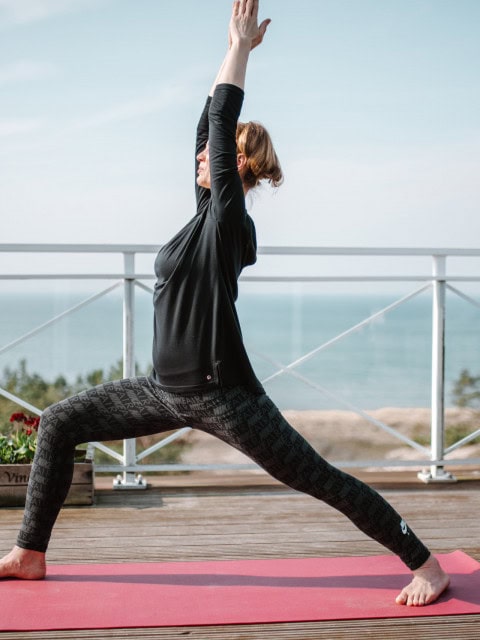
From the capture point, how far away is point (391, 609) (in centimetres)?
224

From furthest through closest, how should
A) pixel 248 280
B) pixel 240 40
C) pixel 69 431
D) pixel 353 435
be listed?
pixel 353 435 < pixel 248 280 < pixel 69 431 < pixel 240 40

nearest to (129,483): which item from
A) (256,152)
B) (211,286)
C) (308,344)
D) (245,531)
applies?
(245,531)

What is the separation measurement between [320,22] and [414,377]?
34.8 feet

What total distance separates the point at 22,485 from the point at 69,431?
3.74 ft

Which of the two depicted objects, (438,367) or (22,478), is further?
(438,367)

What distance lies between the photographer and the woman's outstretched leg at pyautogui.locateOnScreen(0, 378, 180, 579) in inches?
90.7

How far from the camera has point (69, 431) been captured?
91.9 inches

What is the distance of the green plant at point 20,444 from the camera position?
3.49 m

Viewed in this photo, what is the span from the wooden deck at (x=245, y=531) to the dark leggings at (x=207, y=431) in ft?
0.87

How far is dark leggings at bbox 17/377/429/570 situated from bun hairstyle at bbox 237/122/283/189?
21.5 inches

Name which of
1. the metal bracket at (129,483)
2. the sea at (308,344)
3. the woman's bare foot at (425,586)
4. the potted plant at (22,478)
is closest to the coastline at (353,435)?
the sea at (308,344)

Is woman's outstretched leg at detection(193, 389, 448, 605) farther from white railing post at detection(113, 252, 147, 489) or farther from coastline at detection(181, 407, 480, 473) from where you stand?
coastline at detection(181, 407, 480, 473)

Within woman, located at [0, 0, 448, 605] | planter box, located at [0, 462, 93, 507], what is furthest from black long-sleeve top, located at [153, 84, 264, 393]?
planter box, located at [0, 462, 93, 507]

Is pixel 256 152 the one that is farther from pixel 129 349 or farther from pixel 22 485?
pixel 22 485
